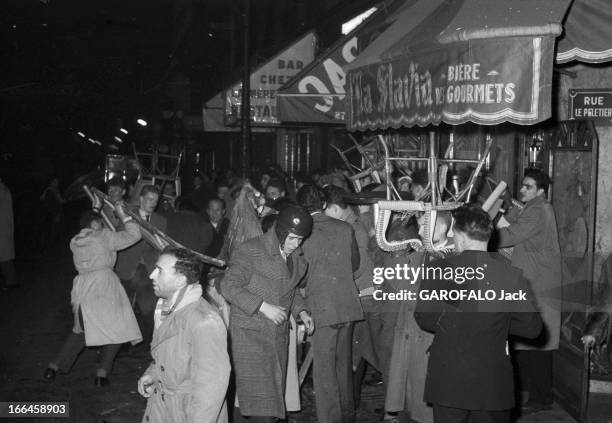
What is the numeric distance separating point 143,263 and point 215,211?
1242 millimetres

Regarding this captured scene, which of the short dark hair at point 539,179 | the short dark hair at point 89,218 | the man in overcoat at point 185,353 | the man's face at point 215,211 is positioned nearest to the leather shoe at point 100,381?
the short dark hair at point 89,218

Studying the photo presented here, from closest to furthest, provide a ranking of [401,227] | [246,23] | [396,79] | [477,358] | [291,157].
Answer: [477,358]
[401,227]
[396,79]
[246,23]
[291,157]

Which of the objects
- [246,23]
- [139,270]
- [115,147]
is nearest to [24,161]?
[115,147]

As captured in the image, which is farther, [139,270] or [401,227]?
[139,270]

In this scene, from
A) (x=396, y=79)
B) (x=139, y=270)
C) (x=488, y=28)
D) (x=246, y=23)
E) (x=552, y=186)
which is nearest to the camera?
(x=488, y=28)

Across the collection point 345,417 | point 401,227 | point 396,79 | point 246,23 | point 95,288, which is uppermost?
point 246,23

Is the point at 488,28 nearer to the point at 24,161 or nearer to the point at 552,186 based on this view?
the point at 552,186

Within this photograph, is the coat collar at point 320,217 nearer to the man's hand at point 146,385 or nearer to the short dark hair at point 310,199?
the short dark hair at point 310,199

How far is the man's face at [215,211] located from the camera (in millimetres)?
9586

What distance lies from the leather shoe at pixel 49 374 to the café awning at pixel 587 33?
228 inches

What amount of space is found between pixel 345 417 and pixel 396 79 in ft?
10.0

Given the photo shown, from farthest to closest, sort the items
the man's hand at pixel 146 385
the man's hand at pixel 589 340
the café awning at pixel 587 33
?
1. the man's hand at pixel 589 340
2. the café awning at pixel 587 33
3. the man's hand at pixel 146 385

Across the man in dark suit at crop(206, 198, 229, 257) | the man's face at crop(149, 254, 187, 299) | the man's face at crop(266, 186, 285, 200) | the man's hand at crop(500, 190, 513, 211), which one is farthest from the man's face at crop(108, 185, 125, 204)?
the man's face at crop(149, 254, 187, 299)

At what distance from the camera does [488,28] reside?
19.8ft
